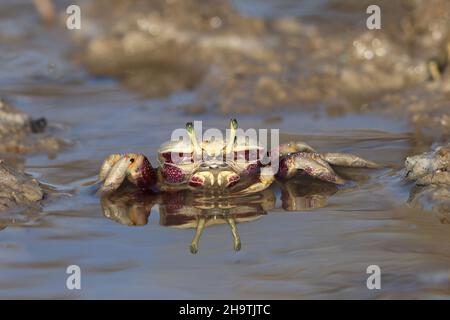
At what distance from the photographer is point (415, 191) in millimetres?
4367

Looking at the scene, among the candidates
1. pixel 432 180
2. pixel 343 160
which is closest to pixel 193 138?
pixel 343 160

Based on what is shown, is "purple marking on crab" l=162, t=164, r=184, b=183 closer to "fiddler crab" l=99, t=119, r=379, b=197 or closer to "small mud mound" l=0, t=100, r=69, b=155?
"fiddler crab" l=99, t=119, r=379, b=197

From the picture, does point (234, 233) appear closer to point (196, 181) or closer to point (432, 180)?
point (196, 181)

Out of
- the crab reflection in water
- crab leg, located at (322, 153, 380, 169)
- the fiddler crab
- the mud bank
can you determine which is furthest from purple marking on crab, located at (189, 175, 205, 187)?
the mud bank

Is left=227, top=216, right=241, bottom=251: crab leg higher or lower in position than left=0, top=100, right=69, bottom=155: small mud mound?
lower

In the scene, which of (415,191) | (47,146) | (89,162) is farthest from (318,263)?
(47,146)

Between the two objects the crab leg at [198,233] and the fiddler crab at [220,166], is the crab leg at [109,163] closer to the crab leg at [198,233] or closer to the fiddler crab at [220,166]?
the fiddler crab at [220,166]

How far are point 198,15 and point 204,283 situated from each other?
4.23 metres

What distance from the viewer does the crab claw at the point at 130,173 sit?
452 cm

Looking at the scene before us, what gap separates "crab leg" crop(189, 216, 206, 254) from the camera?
3.78 m

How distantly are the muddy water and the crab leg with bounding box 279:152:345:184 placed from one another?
4.3 inches
